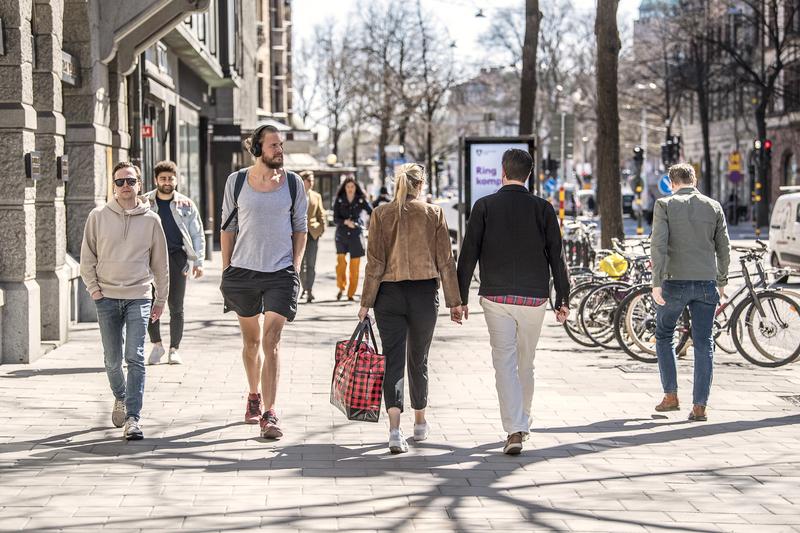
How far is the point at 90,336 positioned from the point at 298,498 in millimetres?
7576

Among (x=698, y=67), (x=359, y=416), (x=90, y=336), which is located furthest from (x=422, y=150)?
(x=359, y=416)

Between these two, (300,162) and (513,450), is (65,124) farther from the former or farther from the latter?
(300,162)

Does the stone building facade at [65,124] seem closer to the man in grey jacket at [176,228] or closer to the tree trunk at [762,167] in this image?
the man in grey jacket at [176,228]

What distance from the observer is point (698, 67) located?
5706 cm

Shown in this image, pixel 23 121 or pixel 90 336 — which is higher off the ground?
pixel 23 121

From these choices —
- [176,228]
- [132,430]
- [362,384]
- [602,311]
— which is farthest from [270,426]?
[602,311]

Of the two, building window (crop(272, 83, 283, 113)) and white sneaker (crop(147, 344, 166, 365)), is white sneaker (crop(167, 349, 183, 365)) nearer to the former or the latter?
white sneaker (crop(147, 344, 166, 365))

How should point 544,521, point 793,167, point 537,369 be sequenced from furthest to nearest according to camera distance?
point 793,167
point 537,369
point 544,521

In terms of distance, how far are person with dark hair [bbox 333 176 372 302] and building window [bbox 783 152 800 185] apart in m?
44.0

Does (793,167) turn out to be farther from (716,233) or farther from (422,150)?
(716,233)

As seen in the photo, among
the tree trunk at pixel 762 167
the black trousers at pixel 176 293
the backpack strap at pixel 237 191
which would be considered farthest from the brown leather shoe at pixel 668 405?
the tree trunk at pixel 762 167

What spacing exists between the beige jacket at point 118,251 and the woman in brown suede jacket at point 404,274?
54.0 inches

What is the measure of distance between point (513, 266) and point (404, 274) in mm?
612

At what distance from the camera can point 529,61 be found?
25828 millimetres
